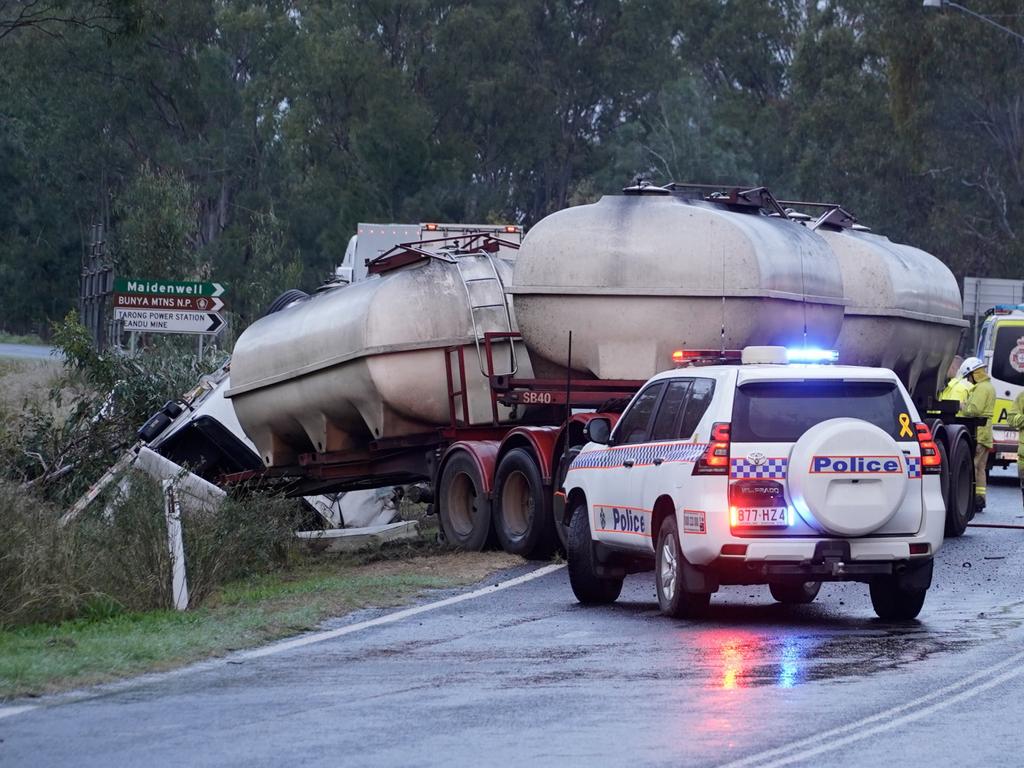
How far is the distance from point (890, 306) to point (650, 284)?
4.65 m

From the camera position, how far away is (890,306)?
19.9m

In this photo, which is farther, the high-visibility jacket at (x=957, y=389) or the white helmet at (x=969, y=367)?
the high-visibility jacket at (x=957, y=389)

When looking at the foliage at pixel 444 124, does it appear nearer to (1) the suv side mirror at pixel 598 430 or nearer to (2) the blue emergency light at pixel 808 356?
(1) the suv side mirror at pixel 598 430

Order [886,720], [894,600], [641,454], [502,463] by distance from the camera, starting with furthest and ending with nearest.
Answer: [502,463], [641,454], [894,600], [886,720]

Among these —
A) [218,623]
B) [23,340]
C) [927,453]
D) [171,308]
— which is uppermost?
[23,340]

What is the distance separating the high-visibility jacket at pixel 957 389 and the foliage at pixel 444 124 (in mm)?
29088

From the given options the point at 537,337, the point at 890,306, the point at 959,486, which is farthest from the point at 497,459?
the point at 890,306

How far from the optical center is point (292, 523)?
61.0 feet

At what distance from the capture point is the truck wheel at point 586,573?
1302 cm

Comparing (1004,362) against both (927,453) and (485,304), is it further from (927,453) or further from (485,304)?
(927,453)

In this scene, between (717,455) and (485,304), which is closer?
(717,455)

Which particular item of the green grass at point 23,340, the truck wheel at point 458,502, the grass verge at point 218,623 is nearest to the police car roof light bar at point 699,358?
the grass verge at point 218,623

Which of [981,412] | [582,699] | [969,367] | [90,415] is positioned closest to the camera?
[582,699]

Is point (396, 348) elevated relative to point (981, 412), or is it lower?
elevated
